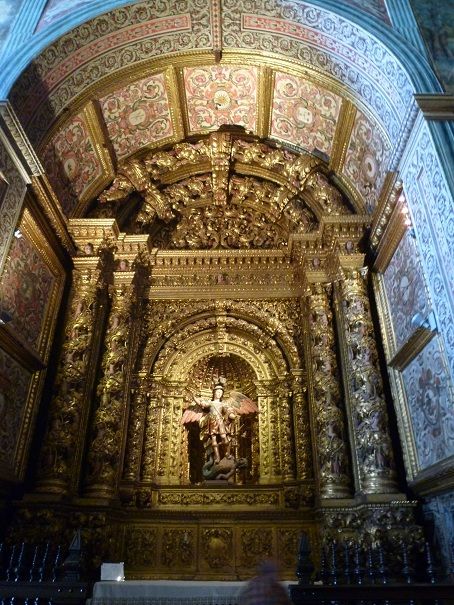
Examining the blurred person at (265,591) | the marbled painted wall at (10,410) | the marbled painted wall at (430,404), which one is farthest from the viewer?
the marbled painted wall at (10,410)

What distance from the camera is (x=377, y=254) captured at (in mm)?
8188

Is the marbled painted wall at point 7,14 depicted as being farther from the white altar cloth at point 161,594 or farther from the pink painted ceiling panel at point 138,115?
the white altar cloth at point 161,594

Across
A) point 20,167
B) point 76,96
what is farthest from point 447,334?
point 76,96

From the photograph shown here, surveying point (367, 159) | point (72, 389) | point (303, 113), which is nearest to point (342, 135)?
point (367, 159)

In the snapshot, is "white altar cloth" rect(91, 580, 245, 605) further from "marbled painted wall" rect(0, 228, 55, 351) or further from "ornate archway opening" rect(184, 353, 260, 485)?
"marbled painted wall" rect(0, 228, 55, 351)

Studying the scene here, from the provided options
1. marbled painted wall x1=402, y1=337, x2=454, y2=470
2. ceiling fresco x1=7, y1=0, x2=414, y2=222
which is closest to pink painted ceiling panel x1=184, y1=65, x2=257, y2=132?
A: ceiling fresco x1=7, y1=0, x2=414, y2=222

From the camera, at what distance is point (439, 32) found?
664 cm

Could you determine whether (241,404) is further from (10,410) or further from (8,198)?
(8,198)

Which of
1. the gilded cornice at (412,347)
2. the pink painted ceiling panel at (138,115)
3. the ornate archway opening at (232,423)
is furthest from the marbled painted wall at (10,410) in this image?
the gilded cornice at (412,347)

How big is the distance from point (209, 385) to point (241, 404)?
0.80m

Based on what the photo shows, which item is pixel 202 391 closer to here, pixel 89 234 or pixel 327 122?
pixel 89 234

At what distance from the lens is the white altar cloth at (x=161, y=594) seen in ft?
16.9

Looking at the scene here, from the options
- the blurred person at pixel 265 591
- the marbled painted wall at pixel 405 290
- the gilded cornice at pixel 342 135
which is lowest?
the blurred person at pixel 265 591

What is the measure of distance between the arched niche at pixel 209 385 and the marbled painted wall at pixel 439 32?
4.82m
